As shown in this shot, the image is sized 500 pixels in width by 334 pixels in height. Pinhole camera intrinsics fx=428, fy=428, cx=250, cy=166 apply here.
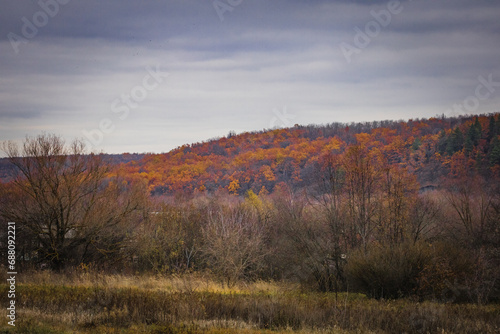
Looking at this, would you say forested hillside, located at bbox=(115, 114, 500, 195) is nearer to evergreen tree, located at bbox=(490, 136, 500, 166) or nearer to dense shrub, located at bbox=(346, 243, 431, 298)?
evergreen tree, located at bbox=(490, 136, 500, 166)

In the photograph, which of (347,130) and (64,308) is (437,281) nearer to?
(64,308)

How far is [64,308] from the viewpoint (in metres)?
13.7

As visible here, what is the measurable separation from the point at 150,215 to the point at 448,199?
96.5ft

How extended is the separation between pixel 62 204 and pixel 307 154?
2987 inches

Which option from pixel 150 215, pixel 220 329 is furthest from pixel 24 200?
pixel 220 329

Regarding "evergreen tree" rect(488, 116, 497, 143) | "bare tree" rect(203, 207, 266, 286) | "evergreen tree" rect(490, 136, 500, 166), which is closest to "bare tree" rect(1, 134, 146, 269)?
"bare tree" rect(203, 207, 266, 286)

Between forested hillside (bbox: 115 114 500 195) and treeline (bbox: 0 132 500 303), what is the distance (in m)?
32.6

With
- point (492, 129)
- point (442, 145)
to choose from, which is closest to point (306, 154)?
point (442, 145)

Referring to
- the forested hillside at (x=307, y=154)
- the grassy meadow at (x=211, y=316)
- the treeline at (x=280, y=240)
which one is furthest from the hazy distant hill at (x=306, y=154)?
the grassy meadow at (x=211, y=316)

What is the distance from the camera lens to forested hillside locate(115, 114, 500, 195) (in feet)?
241

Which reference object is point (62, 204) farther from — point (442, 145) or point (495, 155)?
point (442, 145)

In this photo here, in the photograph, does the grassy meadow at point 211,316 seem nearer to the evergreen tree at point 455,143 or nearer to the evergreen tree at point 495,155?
the evergreen tree at point 495,155

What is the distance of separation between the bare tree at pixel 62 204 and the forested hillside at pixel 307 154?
3410cm

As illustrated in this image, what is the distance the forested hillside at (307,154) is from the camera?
73375 mm
